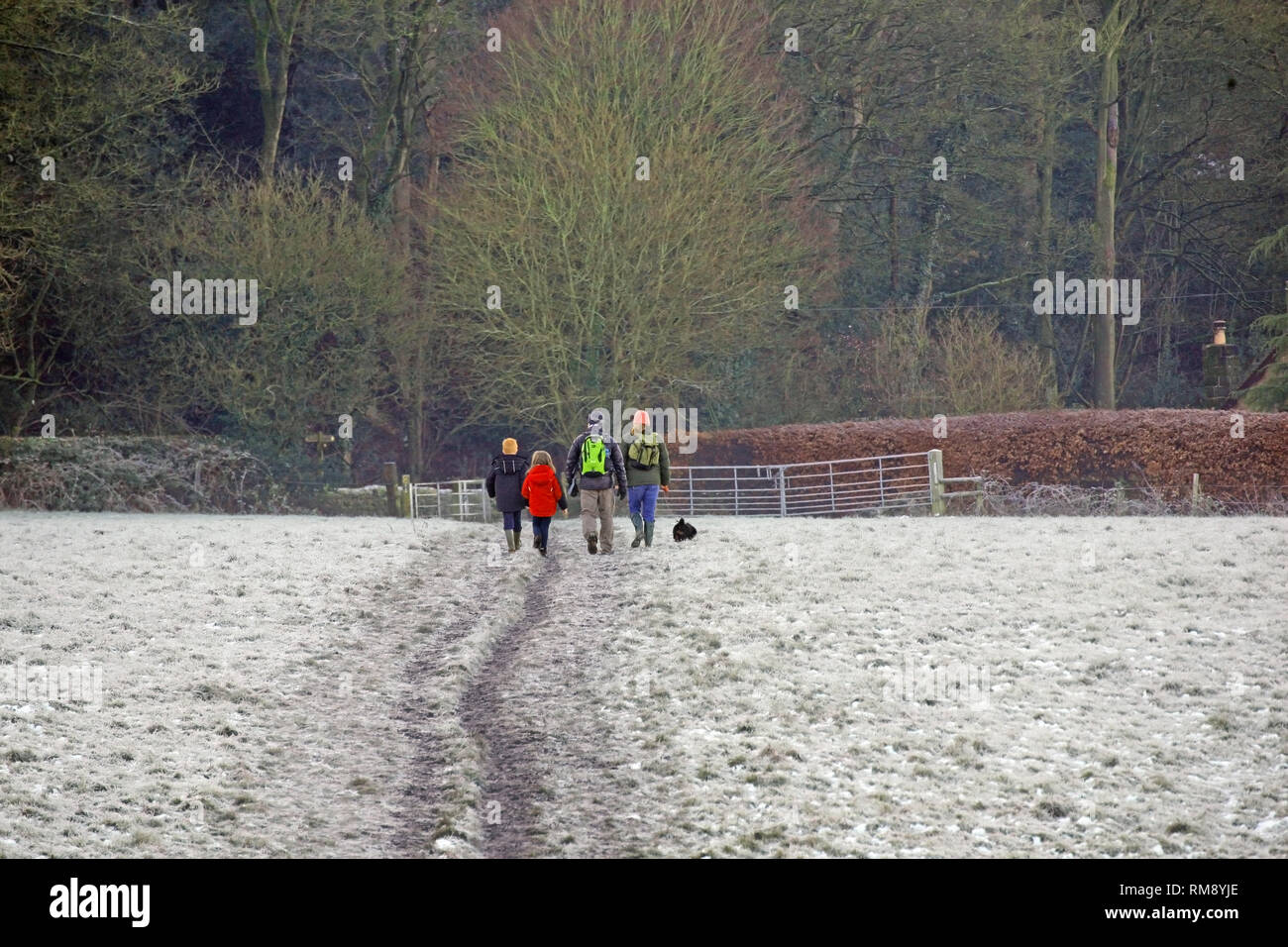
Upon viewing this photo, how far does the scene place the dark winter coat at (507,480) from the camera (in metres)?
21.3

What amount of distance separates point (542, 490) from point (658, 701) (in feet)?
23.8

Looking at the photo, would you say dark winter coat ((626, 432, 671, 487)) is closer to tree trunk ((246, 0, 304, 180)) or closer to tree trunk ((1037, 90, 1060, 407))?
tree trunk ((246, 0, 304, 180))

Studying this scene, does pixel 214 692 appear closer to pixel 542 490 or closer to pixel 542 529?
pixel 542 490

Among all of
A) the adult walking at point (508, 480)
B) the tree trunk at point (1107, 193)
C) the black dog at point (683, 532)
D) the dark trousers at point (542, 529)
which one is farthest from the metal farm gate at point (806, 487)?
the tree trunk at point (1107, 193)

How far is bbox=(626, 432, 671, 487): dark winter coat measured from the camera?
20.9 metres

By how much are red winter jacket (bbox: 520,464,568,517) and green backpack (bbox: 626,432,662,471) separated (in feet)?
3.58

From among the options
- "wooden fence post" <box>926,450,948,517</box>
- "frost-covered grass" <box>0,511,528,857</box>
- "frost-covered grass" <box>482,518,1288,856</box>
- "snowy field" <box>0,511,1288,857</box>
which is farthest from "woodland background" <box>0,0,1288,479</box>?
"frost-covered grass" <box>482,518,1288,856</box>

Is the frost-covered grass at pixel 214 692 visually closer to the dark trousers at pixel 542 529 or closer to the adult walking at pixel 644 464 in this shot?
the dark trousers at pixel 542 529

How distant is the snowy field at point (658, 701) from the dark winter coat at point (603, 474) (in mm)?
1078

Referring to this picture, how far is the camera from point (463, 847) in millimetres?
10539

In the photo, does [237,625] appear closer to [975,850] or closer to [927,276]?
[975,850]

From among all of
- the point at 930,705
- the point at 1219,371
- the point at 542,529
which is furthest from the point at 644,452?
the point at 1219,371

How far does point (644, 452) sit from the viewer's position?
20.8 m

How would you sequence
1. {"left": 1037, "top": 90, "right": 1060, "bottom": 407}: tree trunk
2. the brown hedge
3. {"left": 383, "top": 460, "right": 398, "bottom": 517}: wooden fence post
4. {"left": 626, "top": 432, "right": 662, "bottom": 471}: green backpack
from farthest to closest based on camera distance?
{"left": 1037, "top": 90, "right": 1060, "bottom": 407}: tree trunk → {"left": 383, "top": 460, "right": 398, "bottom": 517}: wooden fence post → the brown hedge → {"left": 626, "top": 432, "right": 662, "bottom": 471}: green backpack
